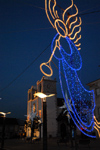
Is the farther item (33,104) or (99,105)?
(33,104)

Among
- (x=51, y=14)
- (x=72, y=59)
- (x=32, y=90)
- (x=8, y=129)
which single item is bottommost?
(x=8, y=129)

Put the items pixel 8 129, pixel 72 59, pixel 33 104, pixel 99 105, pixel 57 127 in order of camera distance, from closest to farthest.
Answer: pixel 72 59 < pixel 99 105 < pixel 57 127 < pixel 33 104 < pixel 8 129

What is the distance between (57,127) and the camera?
135 ft

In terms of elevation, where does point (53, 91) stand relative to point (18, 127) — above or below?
above

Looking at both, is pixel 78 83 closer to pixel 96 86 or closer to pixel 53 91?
pixel 96 86

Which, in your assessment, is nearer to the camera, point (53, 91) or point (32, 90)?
point (53, 91)

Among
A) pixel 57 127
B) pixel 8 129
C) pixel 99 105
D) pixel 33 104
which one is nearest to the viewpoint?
pixel 99 105

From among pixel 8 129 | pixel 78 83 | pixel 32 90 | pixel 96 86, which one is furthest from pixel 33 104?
pixel 78 83

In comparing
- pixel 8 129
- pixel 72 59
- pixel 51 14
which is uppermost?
pixel 51 14

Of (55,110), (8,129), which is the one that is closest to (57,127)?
(55,110)

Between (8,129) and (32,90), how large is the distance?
21.2 m

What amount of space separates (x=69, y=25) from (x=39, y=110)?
33.8 m

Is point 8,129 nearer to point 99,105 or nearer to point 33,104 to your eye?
point 33,104

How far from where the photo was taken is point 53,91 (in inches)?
1698
